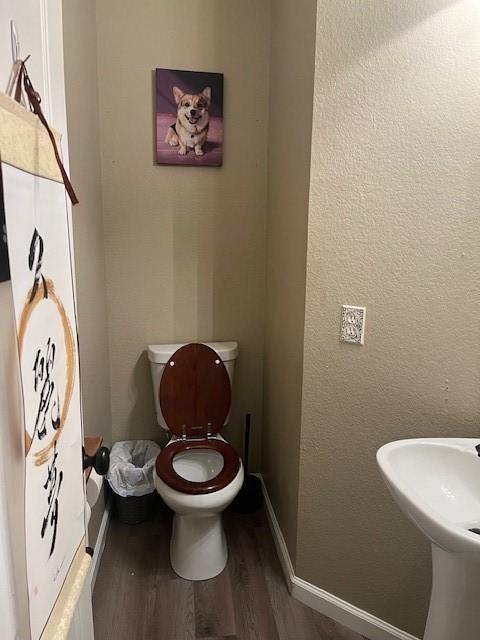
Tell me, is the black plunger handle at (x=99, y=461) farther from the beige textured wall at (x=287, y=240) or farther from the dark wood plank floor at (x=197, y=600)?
the dark wood plank floor at (x=197, y=600)

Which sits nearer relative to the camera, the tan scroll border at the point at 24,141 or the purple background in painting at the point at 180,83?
the tan scroll border at the point at 24,141

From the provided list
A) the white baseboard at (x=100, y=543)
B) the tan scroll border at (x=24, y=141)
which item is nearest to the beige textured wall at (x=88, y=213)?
the white baseboard at (x=100, y=543)

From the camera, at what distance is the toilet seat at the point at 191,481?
167 centimetres

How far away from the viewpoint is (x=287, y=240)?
1780 millimetres

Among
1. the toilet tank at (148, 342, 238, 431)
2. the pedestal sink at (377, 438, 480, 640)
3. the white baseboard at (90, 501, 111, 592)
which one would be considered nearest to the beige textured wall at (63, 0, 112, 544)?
the white baseboard at (90, 501, 111, 592)

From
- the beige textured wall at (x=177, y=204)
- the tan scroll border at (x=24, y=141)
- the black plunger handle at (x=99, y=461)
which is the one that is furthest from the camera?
the beige textured wall at (x=177, y=204)

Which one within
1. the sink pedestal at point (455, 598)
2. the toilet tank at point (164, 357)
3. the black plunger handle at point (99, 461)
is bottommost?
the sink pedestal at point (455, 598)

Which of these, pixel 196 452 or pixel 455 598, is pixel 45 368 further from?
pixel 196 452

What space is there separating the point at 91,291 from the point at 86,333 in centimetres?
22

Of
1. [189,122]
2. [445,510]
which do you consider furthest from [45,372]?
[189,122]

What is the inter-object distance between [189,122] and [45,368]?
1.79 metres

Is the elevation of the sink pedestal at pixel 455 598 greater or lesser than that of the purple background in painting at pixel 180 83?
lesser

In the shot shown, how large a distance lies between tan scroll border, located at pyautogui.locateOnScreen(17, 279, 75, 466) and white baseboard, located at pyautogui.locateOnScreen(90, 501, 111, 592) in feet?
4.38

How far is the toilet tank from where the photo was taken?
81.7 inches
